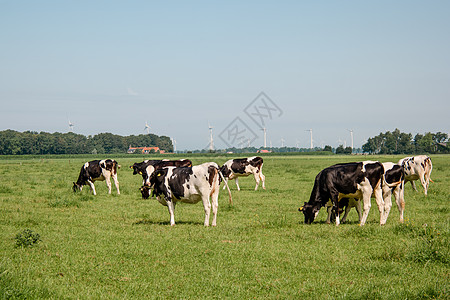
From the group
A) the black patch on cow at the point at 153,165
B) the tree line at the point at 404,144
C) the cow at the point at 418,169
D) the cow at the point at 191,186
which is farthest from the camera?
the tree line at the point at 404,144

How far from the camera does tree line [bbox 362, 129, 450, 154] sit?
502 ft

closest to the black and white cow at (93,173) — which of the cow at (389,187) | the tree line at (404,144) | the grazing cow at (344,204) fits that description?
the grazing cow at (344,204)

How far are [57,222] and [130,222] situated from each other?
2250 millimetres

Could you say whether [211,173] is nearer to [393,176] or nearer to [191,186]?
[191,186]

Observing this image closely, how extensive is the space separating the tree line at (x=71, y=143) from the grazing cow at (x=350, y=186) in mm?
135469

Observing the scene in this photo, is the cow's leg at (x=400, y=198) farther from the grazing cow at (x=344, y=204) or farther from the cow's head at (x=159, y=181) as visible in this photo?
the cow's head at (x=159, y=181)

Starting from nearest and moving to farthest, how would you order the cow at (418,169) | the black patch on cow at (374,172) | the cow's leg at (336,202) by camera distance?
the black patch on cow at (374,172) → the cow's leg at (336,202) → the cow at (418,169)

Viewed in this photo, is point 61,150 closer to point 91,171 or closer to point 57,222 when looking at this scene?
point 91,171

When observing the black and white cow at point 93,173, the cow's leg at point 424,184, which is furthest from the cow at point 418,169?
the black and white cow at point 93,173

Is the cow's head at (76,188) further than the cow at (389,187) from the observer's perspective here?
Yes

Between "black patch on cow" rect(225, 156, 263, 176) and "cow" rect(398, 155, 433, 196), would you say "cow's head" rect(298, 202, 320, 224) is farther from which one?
"black patch on cow" rect(225, 156, 263, 176)

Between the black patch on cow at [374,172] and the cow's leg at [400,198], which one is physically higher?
the black patch on cow at [374,172]

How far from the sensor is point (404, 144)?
160 metres

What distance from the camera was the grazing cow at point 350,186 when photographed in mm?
12344
